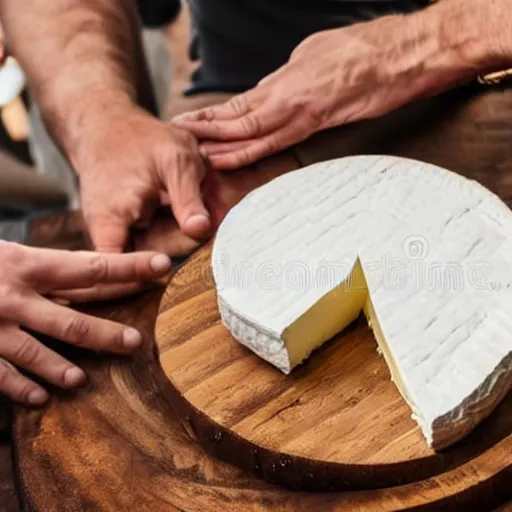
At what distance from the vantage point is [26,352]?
0.93 m

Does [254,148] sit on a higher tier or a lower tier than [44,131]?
higher

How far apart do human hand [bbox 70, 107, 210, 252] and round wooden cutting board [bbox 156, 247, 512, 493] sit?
0.20 m

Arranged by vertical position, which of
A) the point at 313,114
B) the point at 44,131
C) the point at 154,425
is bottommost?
the point at 44,131

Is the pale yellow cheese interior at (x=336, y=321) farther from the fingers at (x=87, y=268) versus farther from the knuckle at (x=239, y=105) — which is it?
the knuckle at (x=239, y=105)

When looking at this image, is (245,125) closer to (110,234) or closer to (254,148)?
(254,148)

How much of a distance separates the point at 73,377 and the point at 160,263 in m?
0.18

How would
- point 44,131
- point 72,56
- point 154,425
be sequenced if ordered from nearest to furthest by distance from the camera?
point 154,425 < point 72,56 < point 44,131

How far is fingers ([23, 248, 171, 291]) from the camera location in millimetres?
964

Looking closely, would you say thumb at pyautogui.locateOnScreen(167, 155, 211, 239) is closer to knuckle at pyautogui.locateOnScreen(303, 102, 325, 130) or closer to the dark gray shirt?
knuckle at pyautogui.locateOnScreen(303, 102, 325, 130)

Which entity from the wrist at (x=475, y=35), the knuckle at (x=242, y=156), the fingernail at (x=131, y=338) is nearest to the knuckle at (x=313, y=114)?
the knuckle at (x=242, y=156)

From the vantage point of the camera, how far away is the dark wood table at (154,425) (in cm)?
80

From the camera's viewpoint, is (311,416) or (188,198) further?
(188,198)

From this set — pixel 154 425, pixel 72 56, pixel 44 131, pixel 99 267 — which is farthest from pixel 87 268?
pixel 44 131

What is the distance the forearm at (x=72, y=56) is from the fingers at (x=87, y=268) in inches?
12.5
